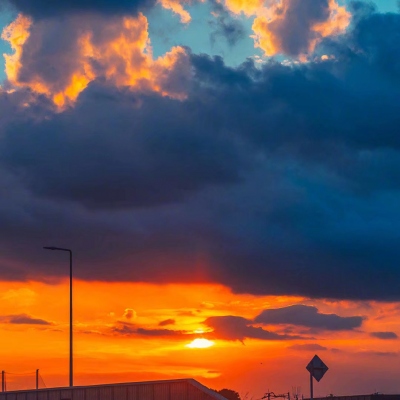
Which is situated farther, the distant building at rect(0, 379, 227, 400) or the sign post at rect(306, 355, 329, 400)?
the distant building at rect(0, 379, 227, 400)

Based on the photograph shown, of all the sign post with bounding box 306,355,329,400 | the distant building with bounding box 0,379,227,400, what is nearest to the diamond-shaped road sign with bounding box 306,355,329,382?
the sign post with bounding box 306,355,329,400

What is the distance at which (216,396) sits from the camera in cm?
6075

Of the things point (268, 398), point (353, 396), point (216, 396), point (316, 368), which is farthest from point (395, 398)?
point (316, 368)

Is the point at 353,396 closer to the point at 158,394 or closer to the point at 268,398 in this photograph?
the point at 268,398

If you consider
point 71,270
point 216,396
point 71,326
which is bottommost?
point 216,396

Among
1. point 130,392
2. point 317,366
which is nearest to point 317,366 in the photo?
point 317,366

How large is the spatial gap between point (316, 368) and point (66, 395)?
15.8m

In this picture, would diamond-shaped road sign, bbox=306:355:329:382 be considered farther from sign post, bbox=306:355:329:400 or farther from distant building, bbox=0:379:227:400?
distant building, bbox=0:379:227:400

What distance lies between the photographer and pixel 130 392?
5878 cm

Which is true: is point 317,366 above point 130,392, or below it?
above

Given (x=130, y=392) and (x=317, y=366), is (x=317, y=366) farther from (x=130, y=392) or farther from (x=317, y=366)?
(x=130, y=392)

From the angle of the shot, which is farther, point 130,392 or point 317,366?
point 130,392

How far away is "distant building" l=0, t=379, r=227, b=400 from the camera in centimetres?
5503

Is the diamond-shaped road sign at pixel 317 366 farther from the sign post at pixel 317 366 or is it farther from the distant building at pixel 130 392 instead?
the distant building at pixel 130 392
